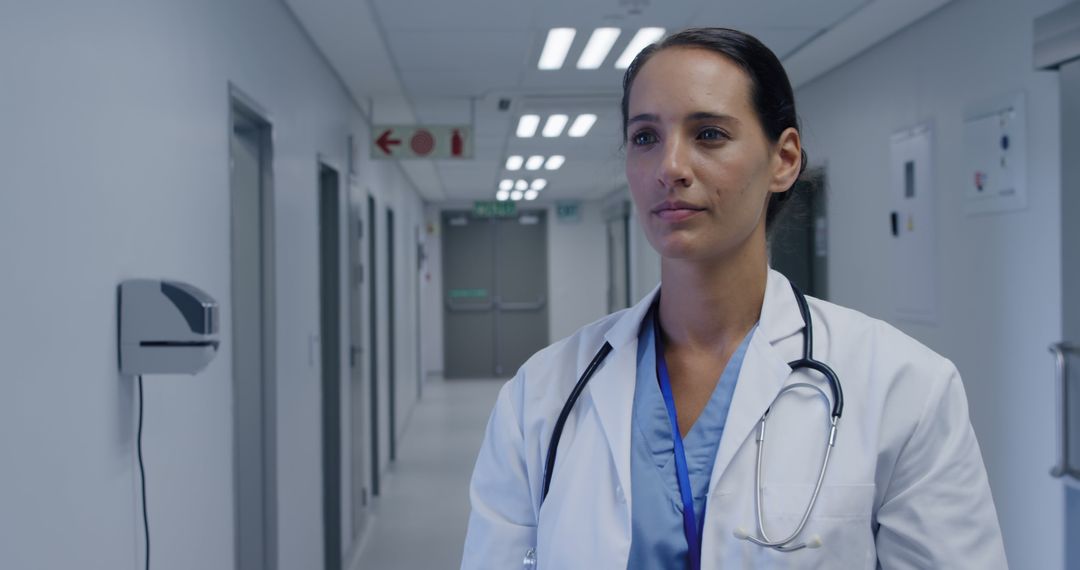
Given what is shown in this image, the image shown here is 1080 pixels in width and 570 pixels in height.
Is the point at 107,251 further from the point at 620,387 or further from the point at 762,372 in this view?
the point at 762,372

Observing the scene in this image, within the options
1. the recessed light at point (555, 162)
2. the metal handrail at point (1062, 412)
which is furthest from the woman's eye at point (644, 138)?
the recessed light at point (555, 162)

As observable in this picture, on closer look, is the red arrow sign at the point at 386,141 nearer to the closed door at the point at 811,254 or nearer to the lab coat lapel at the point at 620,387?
the closed door at the point at 811,254

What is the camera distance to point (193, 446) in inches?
89.9

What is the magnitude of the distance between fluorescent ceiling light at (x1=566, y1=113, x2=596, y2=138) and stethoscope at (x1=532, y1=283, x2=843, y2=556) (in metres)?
4.60

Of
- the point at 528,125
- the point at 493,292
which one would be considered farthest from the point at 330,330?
the point at 493,292

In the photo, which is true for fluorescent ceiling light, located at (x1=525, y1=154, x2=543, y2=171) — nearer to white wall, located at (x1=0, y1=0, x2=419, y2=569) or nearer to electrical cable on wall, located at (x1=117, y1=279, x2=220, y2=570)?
white wall, located at (x1=0, y1=0, x2=419, y2=569)

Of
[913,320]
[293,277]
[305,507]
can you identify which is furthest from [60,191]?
[913,320]

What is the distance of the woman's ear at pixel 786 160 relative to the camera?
1258 mm

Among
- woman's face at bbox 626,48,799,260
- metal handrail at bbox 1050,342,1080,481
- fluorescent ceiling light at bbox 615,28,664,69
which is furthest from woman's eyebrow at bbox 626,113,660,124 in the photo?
fluorescent ceiling light at bbox 615,28,664,69

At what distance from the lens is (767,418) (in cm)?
118

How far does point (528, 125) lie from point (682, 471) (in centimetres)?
521

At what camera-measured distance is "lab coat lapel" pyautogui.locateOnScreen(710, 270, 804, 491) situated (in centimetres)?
116

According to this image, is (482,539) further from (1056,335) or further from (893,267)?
(893,267)

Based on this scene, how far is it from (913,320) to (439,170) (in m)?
5.60
